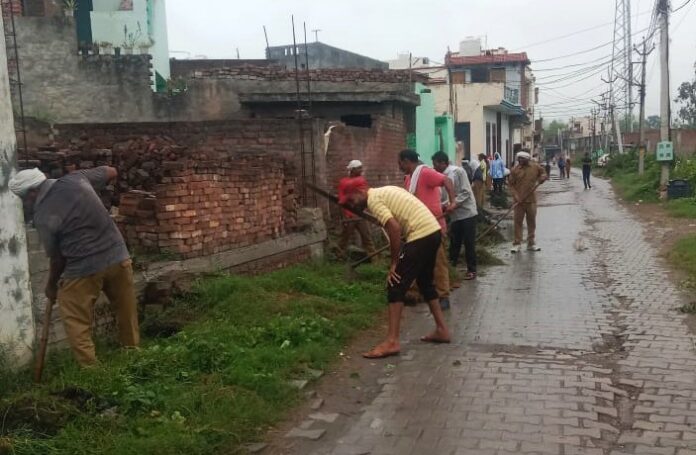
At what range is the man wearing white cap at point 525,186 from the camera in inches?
439

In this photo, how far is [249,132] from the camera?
10070 mm

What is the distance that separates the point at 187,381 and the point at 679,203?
16.4m

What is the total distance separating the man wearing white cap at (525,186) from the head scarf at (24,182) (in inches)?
322

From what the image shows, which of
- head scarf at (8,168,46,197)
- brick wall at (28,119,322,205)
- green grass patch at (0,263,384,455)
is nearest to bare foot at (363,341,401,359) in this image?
green grass patch at (0,263,384,455)

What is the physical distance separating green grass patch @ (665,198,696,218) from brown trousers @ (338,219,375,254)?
9265 millimetres

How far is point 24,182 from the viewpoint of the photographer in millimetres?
4695

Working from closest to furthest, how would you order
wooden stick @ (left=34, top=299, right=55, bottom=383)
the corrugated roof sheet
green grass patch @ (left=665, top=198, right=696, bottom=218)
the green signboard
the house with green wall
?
wooden stick @ (left=34, top=299, right=55, bottom=383) < green grass patch @ (left=665, top=198, right=696, bottom=218) < the house with green wall < the green signboard < the corrugated roof sheet

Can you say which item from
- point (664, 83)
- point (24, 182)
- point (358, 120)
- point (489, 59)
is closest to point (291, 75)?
point (358, 120)

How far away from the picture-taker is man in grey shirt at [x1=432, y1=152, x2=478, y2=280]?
8.84m

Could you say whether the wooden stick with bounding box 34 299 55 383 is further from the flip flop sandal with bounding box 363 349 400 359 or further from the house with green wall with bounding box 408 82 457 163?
the house with green wall with bounding box 408 82 457 163

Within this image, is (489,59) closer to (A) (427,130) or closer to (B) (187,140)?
(A) (427,130)

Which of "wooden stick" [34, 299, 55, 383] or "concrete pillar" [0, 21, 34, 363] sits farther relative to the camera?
"concrete pillar" [0, 21, 34, 363]

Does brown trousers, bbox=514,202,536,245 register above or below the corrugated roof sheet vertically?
below

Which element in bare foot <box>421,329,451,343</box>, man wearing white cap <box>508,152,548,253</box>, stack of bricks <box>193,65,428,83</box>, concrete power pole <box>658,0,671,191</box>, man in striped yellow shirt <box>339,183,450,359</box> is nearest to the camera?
man in striped yellow shirt <box>339,183,450,359</box>
